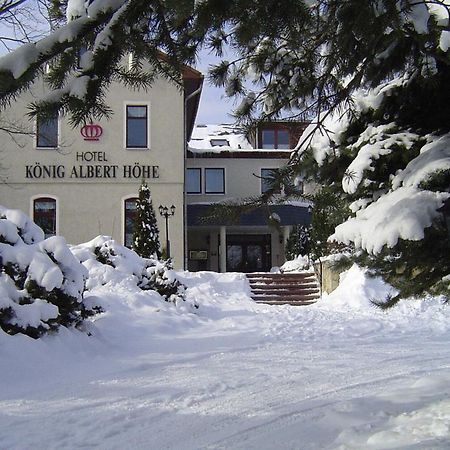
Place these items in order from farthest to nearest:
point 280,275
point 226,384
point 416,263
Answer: point 280,275
point 226,384
point 416,263

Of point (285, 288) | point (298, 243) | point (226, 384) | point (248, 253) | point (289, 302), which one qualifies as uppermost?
point (298, 243)

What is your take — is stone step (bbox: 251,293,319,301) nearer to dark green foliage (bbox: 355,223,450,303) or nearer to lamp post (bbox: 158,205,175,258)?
lamp post (bbox: 158,205,175,258)

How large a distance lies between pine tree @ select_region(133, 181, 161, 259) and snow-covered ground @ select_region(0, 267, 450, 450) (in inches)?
290

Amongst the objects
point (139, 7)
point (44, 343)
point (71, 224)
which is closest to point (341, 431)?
point (139, 7)

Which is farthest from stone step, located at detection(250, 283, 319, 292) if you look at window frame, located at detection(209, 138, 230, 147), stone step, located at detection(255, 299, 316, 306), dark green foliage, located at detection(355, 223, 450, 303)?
dark green foliage, located at detection(355, 223, 450, 303)

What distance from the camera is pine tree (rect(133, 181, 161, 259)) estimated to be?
60.0ft

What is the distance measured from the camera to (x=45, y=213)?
21.3 m

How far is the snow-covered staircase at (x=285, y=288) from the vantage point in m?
17.5

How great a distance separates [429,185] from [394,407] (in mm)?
2075

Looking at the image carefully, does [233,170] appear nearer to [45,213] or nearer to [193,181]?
[193,181]

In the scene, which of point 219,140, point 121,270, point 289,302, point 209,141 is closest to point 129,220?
point 289,302

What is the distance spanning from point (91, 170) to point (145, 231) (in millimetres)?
4426

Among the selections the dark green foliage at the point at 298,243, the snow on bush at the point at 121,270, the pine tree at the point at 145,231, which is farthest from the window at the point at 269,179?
the dark green foliage at the point at 298,243

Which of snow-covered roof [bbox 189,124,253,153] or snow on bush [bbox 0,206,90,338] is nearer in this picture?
snow on bush [bbox 0,206,90,338]
